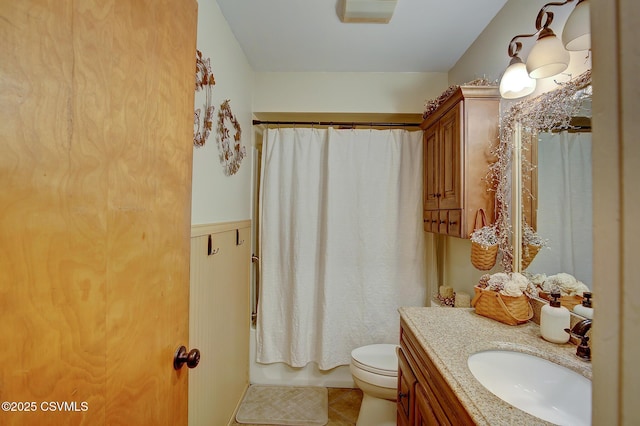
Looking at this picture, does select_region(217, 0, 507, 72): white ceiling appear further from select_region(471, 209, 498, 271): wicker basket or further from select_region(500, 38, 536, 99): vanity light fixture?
select_region(471, 209, 498, 271): wicker basket

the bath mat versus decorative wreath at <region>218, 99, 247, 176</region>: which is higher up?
decorative wreath at <region>218, 99, 247, 176</region>

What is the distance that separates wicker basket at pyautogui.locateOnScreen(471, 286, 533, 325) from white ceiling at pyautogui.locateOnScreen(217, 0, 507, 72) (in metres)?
1.58

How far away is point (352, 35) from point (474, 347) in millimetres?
1877

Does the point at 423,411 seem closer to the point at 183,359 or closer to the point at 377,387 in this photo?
the point at 377,387

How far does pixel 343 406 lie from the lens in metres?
2.06

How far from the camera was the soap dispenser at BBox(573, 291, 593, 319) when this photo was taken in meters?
1.04

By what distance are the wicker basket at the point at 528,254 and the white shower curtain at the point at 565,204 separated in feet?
0.08

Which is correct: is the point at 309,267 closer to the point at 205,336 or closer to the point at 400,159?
the point at 205,336

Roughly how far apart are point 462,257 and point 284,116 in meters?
1.83

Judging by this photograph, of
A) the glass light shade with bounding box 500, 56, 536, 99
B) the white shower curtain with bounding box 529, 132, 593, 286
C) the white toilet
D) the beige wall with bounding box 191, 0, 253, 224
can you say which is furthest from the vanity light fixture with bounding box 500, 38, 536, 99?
the white toilet

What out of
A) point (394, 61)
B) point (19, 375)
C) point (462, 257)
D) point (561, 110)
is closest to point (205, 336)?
point (19, 375)

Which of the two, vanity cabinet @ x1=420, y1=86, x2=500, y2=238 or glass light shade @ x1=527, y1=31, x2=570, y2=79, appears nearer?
glass light shade @ x1=527, y1=31, x2=570, y2=79

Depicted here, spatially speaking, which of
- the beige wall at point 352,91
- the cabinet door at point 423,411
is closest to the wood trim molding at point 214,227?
the beige wall at point 352,91

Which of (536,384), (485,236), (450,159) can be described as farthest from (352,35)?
(536,384)
